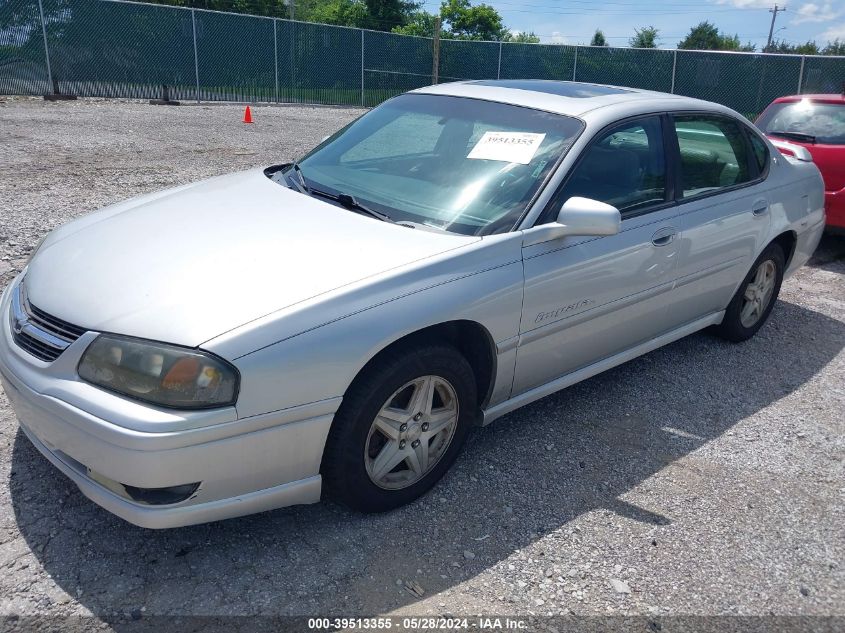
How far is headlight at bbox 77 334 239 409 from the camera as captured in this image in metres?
2.32

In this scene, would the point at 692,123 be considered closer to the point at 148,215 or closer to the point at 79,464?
the point at 148,215

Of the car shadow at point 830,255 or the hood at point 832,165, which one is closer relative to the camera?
the hood at point 832,165

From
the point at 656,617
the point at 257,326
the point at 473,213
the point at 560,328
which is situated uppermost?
Result: the point at 473,213

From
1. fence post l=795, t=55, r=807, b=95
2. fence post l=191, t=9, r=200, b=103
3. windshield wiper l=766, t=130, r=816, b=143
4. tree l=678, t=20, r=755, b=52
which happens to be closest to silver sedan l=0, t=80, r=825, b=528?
windshield wiper l=766, t=130, r=816, b=143

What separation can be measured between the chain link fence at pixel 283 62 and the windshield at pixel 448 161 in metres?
15.6

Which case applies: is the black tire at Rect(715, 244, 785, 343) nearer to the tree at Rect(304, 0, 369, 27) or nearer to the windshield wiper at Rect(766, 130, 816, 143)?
the windshield wiper at Rect(766, 130, 816, 143)

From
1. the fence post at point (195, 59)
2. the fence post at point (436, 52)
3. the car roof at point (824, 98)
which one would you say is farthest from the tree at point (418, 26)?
the car roof at point (824, 98)

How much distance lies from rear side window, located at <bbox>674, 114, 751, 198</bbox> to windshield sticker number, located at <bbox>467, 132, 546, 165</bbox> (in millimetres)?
1050

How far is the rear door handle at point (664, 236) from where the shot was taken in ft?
12.3

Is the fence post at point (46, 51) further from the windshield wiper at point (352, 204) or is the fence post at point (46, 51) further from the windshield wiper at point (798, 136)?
the windshield wiper at point (352, 204)

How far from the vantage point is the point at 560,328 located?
3.37 m

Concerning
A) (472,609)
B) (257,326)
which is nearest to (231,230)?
(257,326)

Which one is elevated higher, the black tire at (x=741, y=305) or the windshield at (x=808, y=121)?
the windshield at (x=808, y=121)

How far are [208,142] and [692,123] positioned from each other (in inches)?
363
